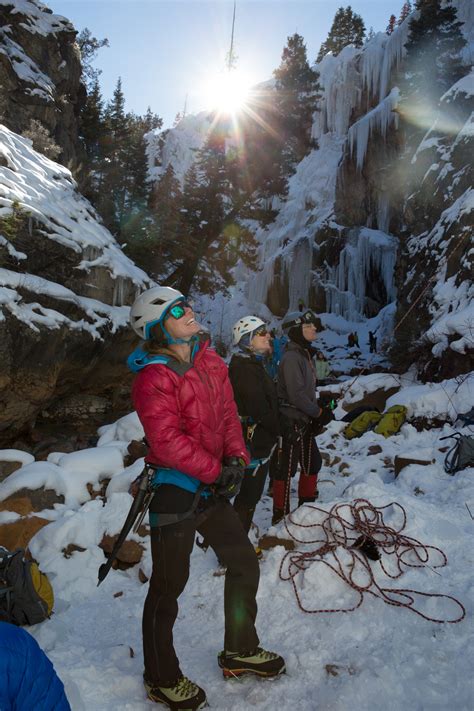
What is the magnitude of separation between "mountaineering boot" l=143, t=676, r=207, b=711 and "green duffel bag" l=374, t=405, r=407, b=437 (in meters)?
6.73

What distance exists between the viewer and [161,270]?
1764 cm

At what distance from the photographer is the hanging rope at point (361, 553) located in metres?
2.97

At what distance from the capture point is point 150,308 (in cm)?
229

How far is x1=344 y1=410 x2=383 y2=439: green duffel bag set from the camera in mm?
8930

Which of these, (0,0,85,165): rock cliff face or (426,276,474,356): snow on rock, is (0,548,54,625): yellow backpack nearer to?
(426,276,474,356): snow on rock

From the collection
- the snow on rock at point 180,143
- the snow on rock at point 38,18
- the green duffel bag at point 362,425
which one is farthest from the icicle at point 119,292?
the snow on rock at point 180,143

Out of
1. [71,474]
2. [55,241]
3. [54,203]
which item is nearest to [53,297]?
[55,241]

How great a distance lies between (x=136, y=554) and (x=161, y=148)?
193 feet

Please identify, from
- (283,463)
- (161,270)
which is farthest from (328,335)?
(283,463)

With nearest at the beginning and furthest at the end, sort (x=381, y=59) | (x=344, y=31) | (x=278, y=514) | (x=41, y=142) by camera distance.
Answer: (x=278, y=514)
(x=41, y=142)
(x=381, y=59)
(x=344, y=31)

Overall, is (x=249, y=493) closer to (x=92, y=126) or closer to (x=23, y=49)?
(x=23, y=49)

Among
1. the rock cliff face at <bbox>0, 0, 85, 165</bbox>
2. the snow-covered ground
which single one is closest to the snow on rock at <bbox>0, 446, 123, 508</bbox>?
the snow-covered ground

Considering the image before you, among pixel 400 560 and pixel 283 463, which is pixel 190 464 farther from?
pixel 283 463

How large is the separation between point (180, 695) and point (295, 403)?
99.2 inches
